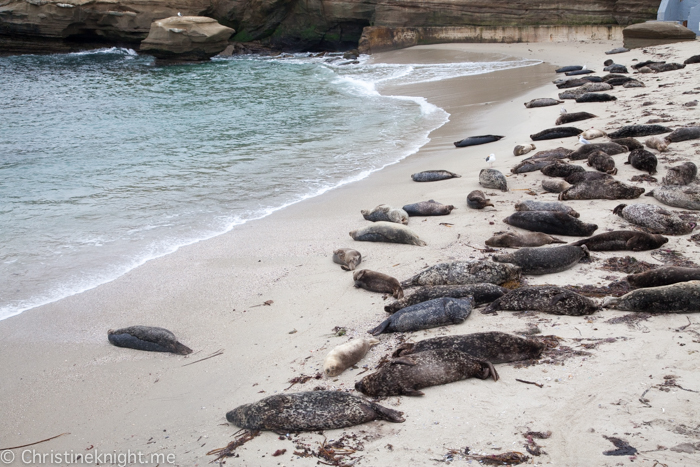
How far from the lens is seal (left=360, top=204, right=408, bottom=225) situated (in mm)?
5875

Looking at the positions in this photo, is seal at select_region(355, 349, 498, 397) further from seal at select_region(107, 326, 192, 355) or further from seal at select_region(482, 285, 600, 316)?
seal at select_region(107, 326, 192, 355)

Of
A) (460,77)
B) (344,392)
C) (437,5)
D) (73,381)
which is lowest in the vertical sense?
(73,381)

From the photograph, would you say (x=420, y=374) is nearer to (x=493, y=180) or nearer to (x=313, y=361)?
(x=313, y=361)

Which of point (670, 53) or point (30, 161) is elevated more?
point (670, 53)

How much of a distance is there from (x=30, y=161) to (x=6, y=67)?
21.5 m

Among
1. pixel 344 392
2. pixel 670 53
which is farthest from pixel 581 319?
pixel 670 53

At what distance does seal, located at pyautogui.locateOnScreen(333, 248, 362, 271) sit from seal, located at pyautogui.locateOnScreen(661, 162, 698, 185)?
3.75m

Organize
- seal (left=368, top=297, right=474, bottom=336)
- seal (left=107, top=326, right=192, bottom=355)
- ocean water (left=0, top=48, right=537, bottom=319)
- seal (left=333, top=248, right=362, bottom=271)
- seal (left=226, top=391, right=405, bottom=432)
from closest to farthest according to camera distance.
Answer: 1. seal (left=226, top=391, right=405, bottom=432)
2. seal (left=368, top=297, right=474, bottom=336)
3. seal (left=107, top=326, right=192, bottom=355)
4. seal (left=333, top=248, right=362, bottom=271)
5. ocean water (left=0, top=48, right=537, bottom=319)

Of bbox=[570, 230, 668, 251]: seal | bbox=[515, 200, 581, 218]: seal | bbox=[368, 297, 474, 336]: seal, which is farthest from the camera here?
bbox=[515, 200, 581, 218]: seal

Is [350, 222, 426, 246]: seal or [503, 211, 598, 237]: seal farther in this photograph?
[350, 222, 426, 246]: seal

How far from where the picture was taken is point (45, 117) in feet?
48.6

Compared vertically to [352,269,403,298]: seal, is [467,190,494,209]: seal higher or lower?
higher

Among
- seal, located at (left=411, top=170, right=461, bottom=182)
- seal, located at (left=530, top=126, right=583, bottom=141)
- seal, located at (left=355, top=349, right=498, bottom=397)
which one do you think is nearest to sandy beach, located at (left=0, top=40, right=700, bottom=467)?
seal, located at (left=355, top=349, right=498, bottom=397)

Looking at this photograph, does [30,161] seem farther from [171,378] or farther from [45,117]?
[171,378]
